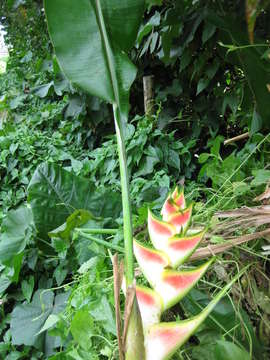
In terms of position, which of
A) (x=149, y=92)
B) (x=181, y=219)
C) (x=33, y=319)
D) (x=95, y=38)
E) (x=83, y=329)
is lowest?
(x=33, y=319)

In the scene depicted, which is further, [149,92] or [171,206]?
[149,92]

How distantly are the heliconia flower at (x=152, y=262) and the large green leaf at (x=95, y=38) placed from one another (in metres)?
0.18

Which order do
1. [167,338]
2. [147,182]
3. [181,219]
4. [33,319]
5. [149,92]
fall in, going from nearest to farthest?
[167,338]
[181,219]
[33,319]
[147,182]
[149,92]

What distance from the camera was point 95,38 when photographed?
18.3 inches

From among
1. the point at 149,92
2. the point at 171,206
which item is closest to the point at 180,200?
the point at 171,206

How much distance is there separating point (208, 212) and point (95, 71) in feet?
0.76

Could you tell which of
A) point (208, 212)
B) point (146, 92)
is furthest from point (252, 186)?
point (146, 92)

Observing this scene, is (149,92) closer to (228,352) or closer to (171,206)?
(171,206)

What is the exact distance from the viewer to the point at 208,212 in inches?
20.2

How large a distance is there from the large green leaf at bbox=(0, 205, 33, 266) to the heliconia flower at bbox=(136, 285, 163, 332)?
2.15 feet

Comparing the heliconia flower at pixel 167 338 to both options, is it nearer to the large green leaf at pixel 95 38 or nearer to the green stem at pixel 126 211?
the green stem at pixel 126 211

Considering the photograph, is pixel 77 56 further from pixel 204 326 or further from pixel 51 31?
pixel 204 326

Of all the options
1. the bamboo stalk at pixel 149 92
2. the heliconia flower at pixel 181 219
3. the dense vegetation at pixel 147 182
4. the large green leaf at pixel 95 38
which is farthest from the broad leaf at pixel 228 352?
the bamboo stalk at pixel 149 92

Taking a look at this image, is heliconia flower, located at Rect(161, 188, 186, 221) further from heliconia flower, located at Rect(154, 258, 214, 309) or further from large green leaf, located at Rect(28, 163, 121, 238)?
large green leaf, located at Rect(28, 163, 121, 238)
